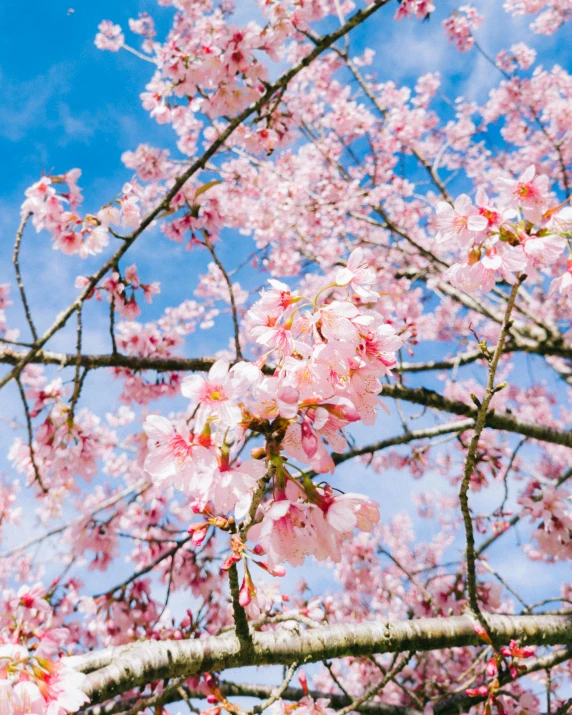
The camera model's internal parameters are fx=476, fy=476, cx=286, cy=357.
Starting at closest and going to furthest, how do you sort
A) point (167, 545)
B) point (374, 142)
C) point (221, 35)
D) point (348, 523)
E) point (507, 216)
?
1. point (348, 523)
2. point (507, 216)
3. point (221, 35)
4. point (167, 545)
5. point (374, 142)

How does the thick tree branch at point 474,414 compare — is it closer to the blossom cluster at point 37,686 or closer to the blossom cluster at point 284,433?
the blossom cluster at point 284,433

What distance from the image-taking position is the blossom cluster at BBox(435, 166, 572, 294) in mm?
1430

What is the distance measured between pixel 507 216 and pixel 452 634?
163cm

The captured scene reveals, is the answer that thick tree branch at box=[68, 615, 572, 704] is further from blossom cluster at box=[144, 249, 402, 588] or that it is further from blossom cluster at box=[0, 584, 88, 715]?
blossom cluster at box=[144, 249, 402, 588]

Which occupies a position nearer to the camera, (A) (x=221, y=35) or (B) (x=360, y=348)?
(B) (x=360, y=348)

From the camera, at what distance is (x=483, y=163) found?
29.3ft

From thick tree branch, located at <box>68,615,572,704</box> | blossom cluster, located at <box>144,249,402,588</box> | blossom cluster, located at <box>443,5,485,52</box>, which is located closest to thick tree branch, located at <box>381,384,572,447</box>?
thick tree branch, located at <box>68,615,572,704</box>

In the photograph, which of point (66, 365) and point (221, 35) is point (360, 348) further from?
point (221, 35)

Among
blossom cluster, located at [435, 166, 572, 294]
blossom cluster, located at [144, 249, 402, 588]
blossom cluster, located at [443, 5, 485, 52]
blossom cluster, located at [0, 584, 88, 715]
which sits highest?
Answer: blossom cluster, located at [443, 5, 485, 52]

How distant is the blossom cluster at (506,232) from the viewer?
143 cm

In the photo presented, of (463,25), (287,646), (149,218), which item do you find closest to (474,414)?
(287,646)

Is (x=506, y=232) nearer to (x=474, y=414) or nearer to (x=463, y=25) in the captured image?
(x=474, y=414)

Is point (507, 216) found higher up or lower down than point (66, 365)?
lower down

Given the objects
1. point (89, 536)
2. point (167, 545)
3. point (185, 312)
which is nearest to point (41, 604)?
point (89, 536)
